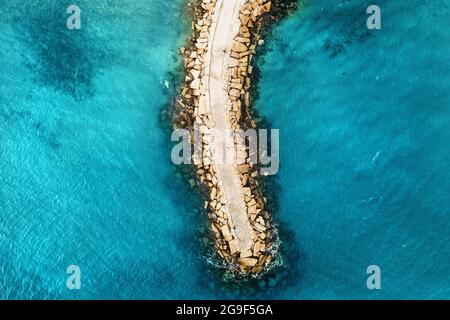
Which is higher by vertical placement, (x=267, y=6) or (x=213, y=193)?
(x=267, y=6)

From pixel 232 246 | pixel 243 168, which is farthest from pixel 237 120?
pixel 232 246

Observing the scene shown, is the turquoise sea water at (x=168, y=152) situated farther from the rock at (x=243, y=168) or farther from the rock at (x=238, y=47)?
the rock at (x=243, y=168)

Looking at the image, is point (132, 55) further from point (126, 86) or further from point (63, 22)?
point (63, 22)

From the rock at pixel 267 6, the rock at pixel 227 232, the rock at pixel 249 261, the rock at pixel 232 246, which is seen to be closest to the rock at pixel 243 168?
the rock at pixel 227 232

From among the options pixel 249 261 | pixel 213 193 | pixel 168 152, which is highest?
pixel 168 152

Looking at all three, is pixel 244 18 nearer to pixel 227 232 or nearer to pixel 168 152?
pixel 168 152

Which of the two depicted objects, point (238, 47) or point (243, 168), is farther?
point (243, 168)

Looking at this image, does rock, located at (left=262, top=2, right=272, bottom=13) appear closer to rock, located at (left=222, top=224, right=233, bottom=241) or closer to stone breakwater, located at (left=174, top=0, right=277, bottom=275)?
stone breakwater, located at (left=174, top=0, right=277, bottom=275)
